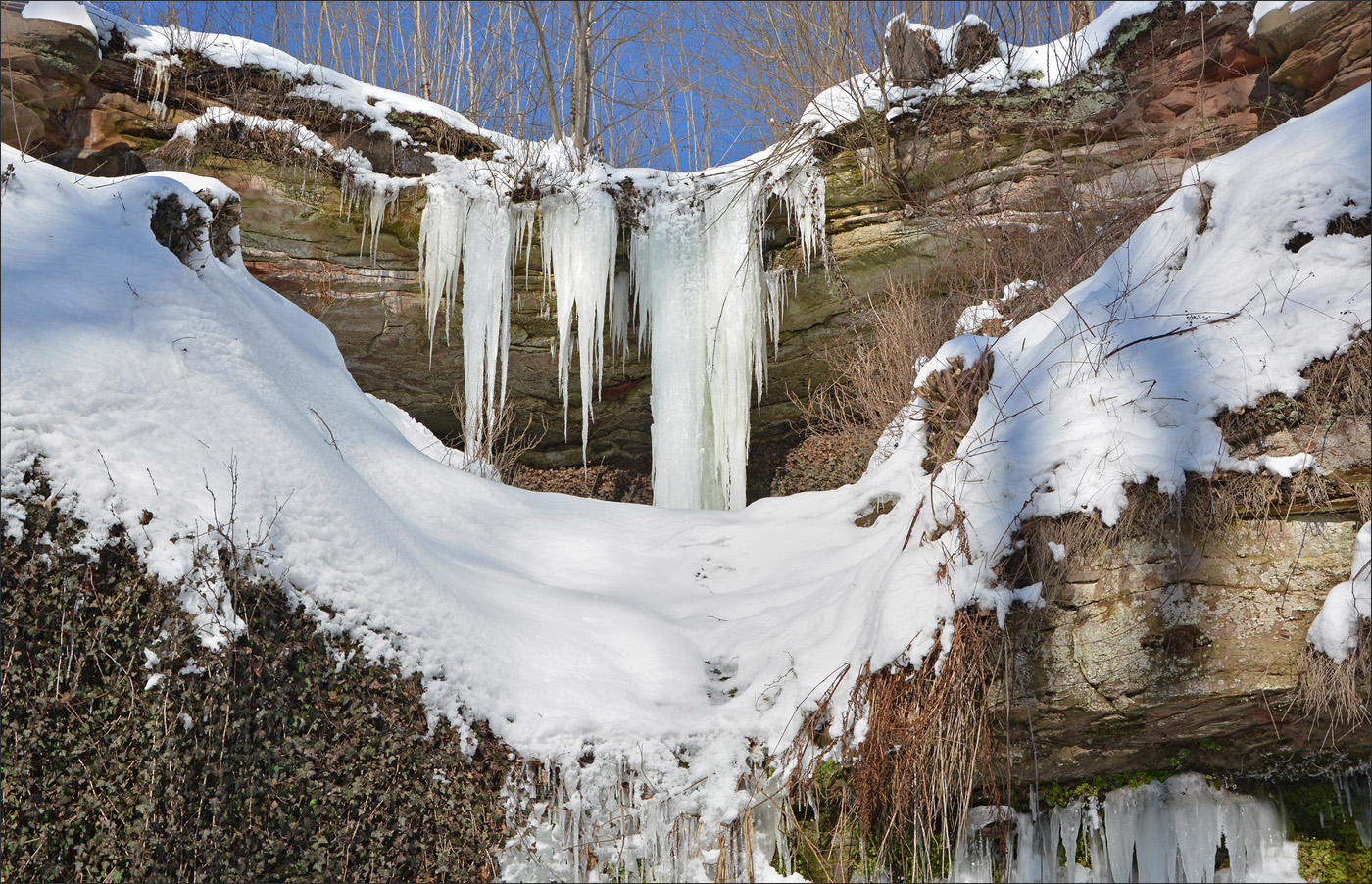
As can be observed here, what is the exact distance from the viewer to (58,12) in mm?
6297

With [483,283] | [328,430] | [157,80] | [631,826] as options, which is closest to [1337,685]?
[631,826]

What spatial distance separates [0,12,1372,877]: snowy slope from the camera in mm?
3537

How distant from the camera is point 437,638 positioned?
152 inches

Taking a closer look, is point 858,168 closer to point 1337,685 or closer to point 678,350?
point 678,350

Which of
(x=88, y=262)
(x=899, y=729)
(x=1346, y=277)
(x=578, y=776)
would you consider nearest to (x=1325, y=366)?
(x=1346, y=277)

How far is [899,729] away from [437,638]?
192 centimetres

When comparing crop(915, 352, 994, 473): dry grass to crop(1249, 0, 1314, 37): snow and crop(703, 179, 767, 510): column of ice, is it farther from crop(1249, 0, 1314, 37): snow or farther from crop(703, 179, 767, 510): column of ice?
crop(1249, 0, 1314, 37): snow

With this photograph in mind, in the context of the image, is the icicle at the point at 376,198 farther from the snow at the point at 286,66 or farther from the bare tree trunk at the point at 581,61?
the bare tree trunk at the point at 581,61

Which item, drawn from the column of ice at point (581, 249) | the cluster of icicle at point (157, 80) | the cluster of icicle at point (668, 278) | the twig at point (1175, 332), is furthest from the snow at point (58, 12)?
the twig at point (1175, 332)

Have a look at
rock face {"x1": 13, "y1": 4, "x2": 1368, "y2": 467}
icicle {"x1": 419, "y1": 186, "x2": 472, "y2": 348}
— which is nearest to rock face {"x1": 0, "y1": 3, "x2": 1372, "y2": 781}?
rock face {"x1": 13, "y1": 4, "x2": 1368, "y2": 467}

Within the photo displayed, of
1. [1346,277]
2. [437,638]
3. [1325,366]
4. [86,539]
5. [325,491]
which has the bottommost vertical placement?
[437,638]

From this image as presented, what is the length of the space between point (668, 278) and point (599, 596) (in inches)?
159

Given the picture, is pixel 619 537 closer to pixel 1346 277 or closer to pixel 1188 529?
pixel 1188 529

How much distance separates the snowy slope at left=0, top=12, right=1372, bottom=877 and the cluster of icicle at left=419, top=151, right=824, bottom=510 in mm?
3306
